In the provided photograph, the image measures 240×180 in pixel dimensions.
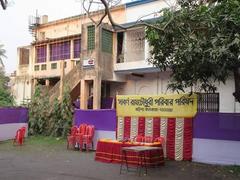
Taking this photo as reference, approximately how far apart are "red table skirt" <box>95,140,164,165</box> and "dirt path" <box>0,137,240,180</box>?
1.03 ft

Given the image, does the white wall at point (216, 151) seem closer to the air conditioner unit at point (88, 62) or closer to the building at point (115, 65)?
the building at point (115, 65)

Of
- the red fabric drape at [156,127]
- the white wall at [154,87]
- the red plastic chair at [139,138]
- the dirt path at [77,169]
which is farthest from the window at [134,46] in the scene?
the red plastic chair at [139,138]

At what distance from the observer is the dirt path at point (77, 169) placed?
12.4 m

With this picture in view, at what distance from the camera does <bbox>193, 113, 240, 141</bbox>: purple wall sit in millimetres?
13945

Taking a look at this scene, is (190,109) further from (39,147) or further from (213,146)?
(39,147)

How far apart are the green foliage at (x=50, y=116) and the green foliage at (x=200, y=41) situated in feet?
38.4

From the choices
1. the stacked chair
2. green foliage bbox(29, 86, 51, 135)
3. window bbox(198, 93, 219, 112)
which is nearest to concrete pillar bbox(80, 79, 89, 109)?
green foliage bbox(29, 86, 51, 135)

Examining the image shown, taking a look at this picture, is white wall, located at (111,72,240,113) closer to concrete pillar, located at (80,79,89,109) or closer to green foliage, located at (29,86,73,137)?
concrete pillar, located at (80,79,89,109)

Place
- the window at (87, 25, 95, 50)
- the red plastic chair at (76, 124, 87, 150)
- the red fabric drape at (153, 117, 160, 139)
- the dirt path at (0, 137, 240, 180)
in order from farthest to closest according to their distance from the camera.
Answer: the window at (87, 25, 95, 50) < the red plastic chair at (76, 124, 87, 150) < the red fabric drape at (153, 117, 160, 139) < the dirt path at (0, 137, 240, 180)

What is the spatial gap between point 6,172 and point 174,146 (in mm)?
5854

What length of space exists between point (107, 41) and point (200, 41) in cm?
1520

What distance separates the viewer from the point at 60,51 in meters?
30.0

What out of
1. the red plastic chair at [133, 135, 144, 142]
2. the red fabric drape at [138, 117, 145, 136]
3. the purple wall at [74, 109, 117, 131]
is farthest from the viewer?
the purple wall at [74, 109, 117, 131]

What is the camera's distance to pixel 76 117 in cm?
1958
